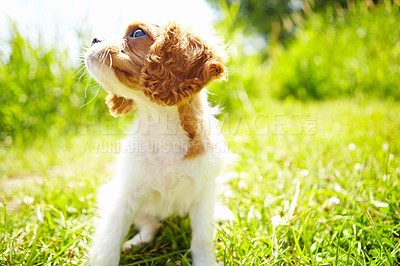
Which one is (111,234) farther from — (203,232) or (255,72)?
(255,72)

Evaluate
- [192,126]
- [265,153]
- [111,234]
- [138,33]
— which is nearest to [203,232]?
[111,234]

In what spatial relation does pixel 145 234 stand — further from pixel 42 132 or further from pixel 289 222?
pixel 42 132

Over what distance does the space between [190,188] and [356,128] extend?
3124 mm

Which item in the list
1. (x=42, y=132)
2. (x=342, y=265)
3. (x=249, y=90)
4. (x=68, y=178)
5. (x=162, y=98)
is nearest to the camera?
(x=342, y=265)

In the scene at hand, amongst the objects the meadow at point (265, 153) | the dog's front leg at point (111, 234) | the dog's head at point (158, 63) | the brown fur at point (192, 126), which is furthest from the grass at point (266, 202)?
the dog's head at point (158, 63)

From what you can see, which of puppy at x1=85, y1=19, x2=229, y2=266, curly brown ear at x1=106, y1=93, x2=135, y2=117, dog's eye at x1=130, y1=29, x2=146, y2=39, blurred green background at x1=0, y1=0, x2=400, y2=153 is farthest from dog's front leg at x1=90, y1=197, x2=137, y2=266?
blurred green background at x1=0, y1=0, x2=400, y2=153

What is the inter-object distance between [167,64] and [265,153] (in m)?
2.12

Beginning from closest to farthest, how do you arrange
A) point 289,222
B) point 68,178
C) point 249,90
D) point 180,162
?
point 180,162 → point 289,222 → point 68,178 → point 249,90

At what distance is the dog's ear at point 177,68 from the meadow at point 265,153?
561 millimetres

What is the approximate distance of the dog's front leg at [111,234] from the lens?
1.76m

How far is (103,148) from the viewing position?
4.05 m

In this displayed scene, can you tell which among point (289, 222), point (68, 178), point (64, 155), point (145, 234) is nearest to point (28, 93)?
point (64, 155)

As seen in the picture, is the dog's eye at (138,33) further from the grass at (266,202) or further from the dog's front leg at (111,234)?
the grass at (266,202)

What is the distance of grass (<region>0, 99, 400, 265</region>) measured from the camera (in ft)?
5.98
